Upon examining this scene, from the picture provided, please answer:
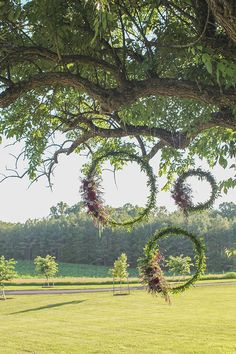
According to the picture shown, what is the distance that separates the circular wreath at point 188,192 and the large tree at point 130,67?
35 centimetres

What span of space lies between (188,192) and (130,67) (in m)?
2.04

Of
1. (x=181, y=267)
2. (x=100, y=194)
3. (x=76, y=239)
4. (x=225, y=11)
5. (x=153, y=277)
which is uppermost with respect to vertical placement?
(x=76, y=239)

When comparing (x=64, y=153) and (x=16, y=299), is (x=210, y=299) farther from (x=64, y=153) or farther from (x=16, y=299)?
(x=64, y=153)

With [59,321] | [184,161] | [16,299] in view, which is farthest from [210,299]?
[184,161]

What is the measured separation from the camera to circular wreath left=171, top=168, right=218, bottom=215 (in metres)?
6.19

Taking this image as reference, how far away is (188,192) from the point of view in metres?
6.21

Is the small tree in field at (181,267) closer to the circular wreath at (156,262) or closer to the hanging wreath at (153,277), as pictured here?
the circular wreath at (156,262)

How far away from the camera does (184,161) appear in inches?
358

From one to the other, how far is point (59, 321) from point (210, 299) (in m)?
12.5

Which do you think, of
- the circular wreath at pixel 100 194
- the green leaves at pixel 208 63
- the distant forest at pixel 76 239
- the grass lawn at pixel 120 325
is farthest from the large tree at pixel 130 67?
the distant forest at pixel 76 239

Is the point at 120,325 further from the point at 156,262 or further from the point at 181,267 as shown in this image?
the point at 156,262

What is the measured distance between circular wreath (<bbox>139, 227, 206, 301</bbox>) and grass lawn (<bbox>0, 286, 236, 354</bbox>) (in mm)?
9130

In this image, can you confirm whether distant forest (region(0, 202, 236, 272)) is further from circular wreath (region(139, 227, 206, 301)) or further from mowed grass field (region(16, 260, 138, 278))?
circular wreath (region(139, 227, 206, 301))

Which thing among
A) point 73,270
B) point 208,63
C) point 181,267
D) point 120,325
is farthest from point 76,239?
point 208,63
